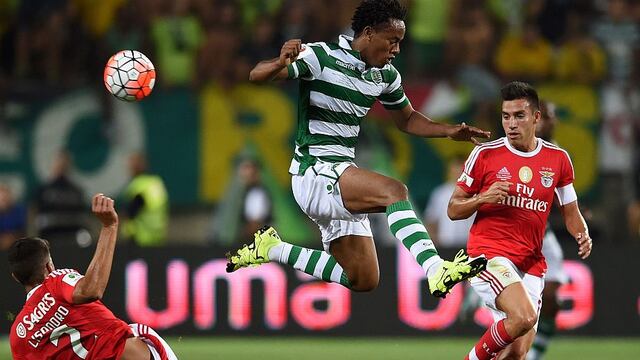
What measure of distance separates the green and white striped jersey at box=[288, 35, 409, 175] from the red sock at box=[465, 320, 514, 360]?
1.38 meters

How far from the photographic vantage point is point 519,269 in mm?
7781

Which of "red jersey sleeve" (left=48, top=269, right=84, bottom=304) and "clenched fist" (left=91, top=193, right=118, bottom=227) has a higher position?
Answer: "clenched fist" (left=91, top=193, right=118, bottom=227)

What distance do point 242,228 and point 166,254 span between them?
1.27 metres

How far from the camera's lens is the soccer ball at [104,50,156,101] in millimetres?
8109

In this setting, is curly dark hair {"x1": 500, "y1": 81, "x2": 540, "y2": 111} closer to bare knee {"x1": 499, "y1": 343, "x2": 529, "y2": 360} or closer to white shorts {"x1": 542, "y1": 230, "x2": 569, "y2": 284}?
bare knee {"x1": 499, "y1": 343, "x2": 529, "y2": 360}

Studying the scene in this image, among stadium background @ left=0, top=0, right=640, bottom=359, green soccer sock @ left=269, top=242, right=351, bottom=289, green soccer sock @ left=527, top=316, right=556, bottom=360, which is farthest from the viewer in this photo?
stadium background @ left=0, top=0, right=640, bottom=359

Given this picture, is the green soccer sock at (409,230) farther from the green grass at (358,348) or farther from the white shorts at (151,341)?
the green grass at (358,348)

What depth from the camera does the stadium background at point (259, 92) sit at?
45.8ft

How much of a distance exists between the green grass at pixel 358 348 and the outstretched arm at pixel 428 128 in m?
3.06

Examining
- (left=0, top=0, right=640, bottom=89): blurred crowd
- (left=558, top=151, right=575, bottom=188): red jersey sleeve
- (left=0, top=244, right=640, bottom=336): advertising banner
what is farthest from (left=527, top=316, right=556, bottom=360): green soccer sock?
(left=0, top=0, right=640, bottom=89): blurred crowd

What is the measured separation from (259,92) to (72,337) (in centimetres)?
739

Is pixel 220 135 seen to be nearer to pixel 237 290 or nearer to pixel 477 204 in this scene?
pixel 237 290

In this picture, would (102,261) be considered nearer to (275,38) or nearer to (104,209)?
(104,209)

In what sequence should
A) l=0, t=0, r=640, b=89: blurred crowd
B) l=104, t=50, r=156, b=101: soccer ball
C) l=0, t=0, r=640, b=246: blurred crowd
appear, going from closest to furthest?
l=104, t=50, r=156, b=101: soccer ball < l=0, t=0, r=640, b=246: blurred crowd < l=0, t=0, r=640, b=89: blurred crowd
